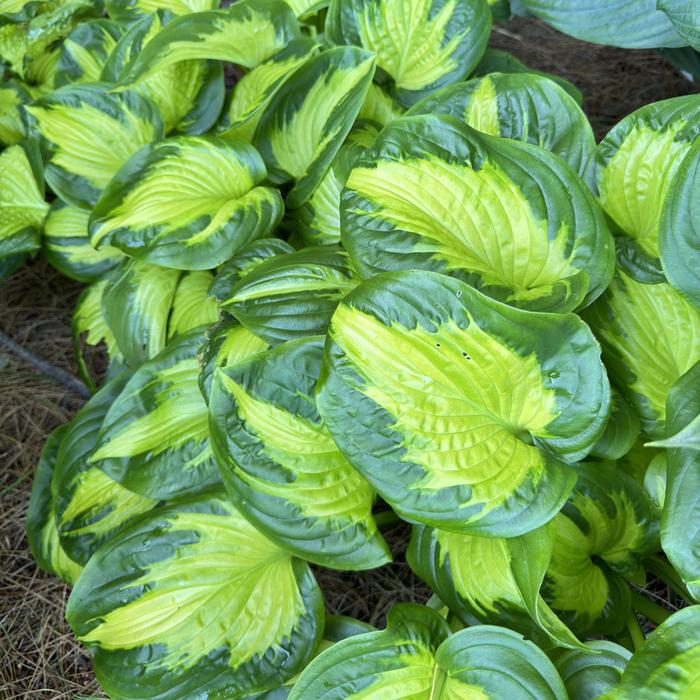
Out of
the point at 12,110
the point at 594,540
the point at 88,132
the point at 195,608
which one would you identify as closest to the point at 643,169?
the point at 594,540

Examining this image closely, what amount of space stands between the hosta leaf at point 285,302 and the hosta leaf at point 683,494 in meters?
0.48

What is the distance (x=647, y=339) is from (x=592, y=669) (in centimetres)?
43

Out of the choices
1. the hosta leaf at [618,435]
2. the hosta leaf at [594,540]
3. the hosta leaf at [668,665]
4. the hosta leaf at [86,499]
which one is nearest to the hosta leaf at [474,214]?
the hosta leaf at [618,435]

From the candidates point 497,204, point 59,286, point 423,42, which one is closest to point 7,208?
point 59,286

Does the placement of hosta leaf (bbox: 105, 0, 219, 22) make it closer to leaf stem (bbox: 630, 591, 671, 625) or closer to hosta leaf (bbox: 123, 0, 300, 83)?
hosta leaf (bbox: 123, 0, 300, 83)

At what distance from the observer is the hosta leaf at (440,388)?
0.81m

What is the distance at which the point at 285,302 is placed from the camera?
42.2 inches

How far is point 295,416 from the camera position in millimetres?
1007

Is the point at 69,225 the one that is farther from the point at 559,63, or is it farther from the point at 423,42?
the point at 559,63

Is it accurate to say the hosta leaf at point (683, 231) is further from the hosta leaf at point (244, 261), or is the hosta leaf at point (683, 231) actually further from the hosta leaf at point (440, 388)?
the hosta leaf at point (244, 261)

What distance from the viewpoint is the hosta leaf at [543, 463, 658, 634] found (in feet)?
3.41

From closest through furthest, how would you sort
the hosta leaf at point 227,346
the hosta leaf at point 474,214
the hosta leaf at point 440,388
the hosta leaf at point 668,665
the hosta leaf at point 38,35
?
the hosta leaf at point 668,665 < the hosta leaf at point 440,388 < the hosta leaf at point 474,214 < the hosta leaf at point 227,346 < the hosta leaf at point 38,35

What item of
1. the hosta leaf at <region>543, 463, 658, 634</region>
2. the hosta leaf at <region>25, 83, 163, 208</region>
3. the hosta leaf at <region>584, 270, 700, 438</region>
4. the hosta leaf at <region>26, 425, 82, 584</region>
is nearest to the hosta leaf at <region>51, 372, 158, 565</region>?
the hosta leaf at <region>26, 425, 82, 584</region>

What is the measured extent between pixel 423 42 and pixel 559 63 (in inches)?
40.0
